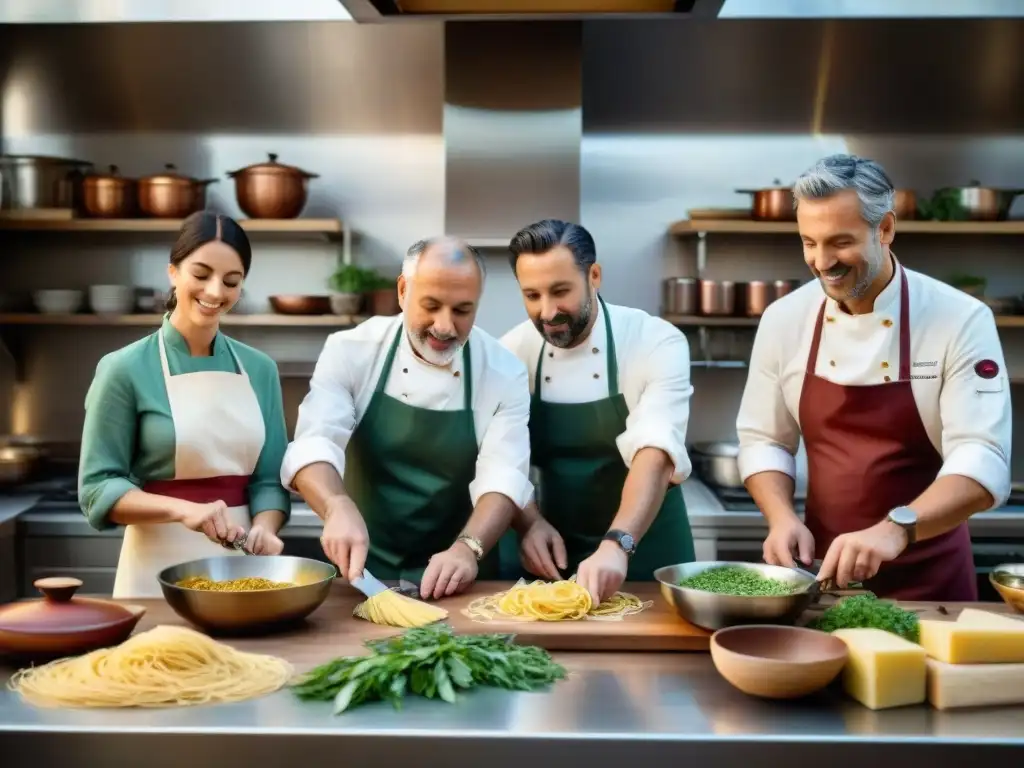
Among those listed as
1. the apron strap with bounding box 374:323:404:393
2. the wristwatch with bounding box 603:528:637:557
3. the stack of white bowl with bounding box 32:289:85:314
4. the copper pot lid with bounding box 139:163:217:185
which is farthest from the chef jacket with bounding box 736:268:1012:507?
the stack of white bowl with bounding box 32:289:85:314

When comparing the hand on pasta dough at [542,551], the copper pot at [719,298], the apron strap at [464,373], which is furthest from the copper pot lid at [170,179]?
the hand on pasta dough at [542,551]

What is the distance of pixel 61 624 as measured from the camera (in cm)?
185

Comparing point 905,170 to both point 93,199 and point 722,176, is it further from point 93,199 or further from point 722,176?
point 93,199

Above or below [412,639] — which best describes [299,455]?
above

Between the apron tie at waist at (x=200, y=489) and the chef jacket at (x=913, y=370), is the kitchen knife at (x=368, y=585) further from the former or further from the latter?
the chef jacket at (x=913, y=370)

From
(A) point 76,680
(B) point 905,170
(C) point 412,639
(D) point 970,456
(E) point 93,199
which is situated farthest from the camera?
(B) point 905,170

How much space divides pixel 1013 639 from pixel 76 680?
60.5 inches

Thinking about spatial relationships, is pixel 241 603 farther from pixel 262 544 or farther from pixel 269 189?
pixel 269 189

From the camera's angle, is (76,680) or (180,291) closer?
(76,680)

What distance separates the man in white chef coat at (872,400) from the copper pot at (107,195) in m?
2.86

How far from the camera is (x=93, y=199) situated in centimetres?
434

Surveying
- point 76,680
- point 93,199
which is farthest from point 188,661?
point 93,199

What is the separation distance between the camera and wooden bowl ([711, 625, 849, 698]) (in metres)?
1.66

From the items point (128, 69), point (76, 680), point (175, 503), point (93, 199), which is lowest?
point (76, 680)
